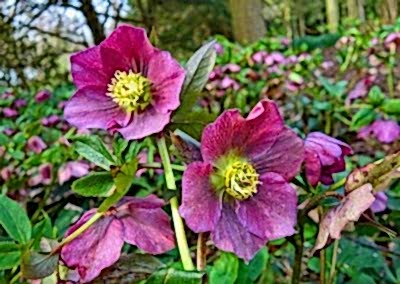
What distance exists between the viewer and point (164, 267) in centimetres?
42

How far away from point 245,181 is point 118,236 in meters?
0.08

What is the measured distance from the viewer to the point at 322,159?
1.47 feet

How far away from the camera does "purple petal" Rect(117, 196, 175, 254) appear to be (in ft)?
1.40

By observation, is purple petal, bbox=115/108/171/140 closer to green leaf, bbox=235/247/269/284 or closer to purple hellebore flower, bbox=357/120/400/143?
green leaf, bbox=235/247/269/284

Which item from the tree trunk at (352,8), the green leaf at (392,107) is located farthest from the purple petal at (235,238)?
the tree trunk at (352,8)

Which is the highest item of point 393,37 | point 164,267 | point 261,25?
point 164,267

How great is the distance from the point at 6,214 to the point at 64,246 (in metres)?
0.10

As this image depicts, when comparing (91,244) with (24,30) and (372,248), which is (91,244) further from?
(24,30)

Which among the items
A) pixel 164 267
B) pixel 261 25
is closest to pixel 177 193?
pixel 164 267

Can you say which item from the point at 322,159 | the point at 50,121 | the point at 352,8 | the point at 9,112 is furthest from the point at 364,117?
the point at 352,8

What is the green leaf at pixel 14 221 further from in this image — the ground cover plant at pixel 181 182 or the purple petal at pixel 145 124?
the purple petal at pixel 145 124

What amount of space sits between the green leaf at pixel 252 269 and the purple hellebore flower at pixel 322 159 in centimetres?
12

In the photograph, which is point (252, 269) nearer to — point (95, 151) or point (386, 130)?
point (95, 151)

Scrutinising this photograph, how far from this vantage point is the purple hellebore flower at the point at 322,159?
1.46 ft
